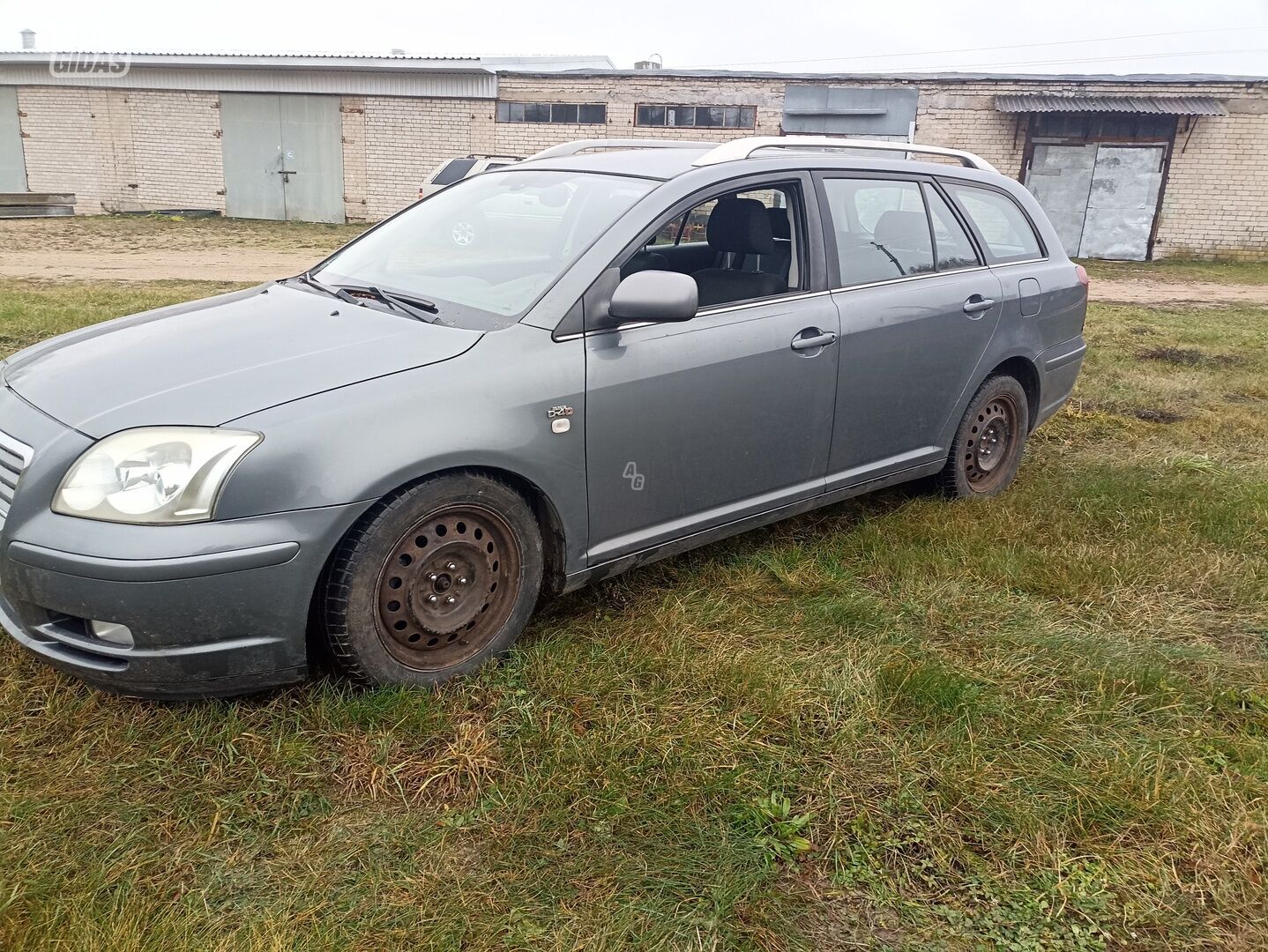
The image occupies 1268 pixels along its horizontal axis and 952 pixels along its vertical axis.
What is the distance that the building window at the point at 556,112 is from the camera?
68.6 feet

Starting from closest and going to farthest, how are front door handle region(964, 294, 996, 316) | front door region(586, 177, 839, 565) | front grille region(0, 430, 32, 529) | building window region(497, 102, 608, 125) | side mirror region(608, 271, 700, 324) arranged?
front grille region(0, 430, 32, 529), side mirror region(608, 271, 700, 324), front door region(586, 177, 839, 565), front door handle region(964, 294, 996, 316), building window region(497, 102, 608, 125)

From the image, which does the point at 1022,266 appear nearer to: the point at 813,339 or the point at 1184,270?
the point at 813,339

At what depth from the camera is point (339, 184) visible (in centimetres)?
2211

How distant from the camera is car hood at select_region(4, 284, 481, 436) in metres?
2.61

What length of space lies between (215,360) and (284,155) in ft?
70.2

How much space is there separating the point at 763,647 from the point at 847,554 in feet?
3.20

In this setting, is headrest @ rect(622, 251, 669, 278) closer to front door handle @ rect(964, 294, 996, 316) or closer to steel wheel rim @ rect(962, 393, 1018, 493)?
front door handle @ rect(964, 294, 996, 316)

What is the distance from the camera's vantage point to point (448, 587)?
9.47 ft

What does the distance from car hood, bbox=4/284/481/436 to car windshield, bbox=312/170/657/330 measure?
22 cm

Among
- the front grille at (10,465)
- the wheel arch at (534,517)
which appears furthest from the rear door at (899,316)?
the front grille at (10,465)

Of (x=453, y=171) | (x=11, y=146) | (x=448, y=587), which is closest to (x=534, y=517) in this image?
(x=448, y=587)

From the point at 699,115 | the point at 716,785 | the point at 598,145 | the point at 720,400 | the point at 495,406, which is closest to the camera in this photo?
the point at 716,785

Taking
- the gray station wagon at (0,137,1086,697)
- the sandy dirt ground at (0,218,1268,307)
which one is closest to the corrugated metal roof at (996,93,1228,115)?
the sandy dirt ground at (0,218,1268,307)

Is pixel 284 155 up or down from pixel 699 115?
down
